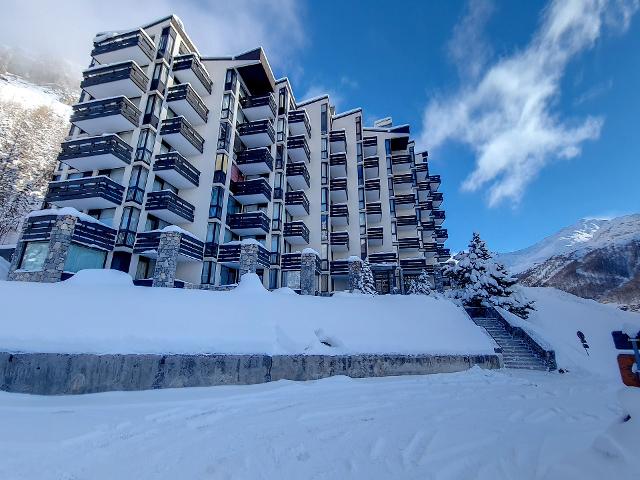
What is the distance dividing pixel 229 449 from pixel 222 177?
80.6ft

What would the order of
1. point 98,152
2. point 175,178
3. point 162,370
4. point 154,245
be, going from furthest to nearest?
point 175,178, point 98,152, point 154,245, point 162,370

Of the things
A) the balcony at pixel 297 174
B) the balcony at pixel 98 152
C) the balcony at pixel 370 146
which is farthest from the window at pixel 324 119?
the balcony at pixel 98 152

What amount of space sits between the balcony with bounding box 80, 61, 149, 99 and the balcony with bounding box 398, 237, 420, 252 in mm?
33343

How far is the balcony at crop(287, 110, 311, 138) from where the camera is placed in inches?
1446

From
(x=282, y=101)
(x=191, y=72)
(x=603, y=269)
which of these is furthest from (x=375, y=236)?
(x=603, y=269)

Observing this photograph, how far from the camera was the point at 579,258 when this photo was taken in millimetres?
59125

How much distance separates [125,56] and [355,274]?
27616 millimetres

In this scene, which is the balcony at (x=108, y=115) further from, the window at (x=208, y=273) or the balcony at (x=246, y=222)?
the window at (x=208, y=273)

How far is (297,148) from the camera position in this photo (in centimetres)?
3566

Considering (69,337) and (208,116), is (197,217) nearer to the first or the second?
(208,116)

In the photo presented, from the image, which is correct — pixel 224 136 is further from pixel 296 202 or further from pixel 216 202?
pixel 296 202

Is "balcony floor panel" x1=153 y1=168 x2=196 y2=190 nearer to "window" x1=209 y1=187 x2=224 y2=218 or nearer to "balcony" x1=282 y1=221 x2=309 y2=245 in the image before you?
"window" x1=209 y1=187 x2=224 y2=218

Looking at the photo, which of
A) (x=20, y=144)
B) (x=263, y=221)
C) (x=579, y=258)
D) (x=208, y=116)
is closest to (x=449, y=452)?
(x=263, y=221)

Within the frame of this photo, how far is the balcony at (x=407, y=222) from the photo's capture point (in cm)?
4334
